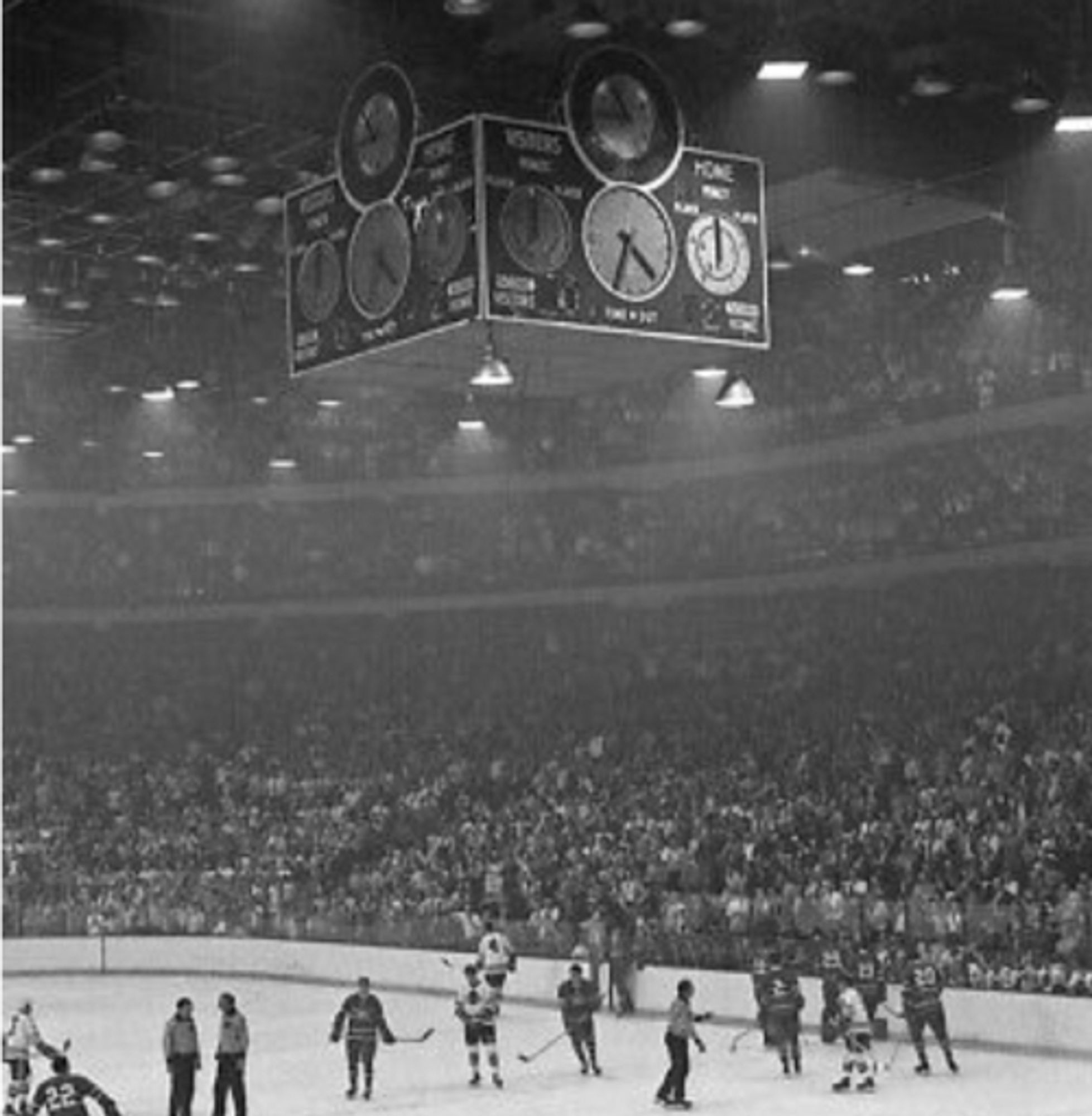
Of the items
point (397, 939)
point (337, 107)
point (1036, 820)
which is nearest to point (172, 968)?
point (397, 939)

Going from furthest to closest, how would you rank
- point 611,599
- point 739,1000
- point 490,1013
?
point 611,599 < point 739,1000 < point 490,1013

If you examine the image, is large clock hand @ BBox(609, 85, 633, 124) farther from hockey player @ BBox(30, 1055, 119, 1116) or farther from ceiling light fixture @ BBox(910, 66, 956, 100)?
hockey player @ BBox(30, 1055, 119, 1116)

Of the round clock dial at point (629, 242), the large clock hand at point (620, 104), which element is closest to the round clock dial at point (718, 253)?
the round clock dial at point (629, 242)

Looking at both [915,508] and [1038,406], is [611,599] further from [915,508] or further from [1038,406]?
[1038,406]

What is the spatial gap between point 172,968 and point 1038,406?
14.0 metres

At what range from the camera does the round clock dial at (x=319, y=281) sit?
9.92m

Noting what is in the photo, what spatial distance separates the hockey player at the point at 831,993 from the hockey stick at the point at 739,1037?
2.38ft

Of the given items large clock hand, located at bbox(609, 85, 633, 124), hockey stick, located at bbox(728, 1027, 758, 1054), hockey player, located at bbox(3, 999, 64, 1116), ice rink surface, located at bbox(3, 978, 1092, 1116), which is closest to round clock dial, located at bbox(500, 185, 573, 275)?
large clock hand, located at bbox(609, 85, 633, 124)

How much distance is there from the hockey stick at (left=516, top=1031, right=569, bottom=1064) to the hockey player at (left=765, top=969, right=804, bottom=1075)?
1708mm

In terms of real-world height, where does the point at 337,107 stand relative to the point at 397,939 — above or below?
above

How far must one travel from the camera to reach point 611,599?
3400 cm

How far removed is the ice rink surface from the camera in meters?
14.0

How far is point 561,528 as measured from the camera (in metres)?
35.2

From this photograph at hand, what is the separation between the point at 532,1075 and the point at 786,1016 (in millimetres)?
2302
